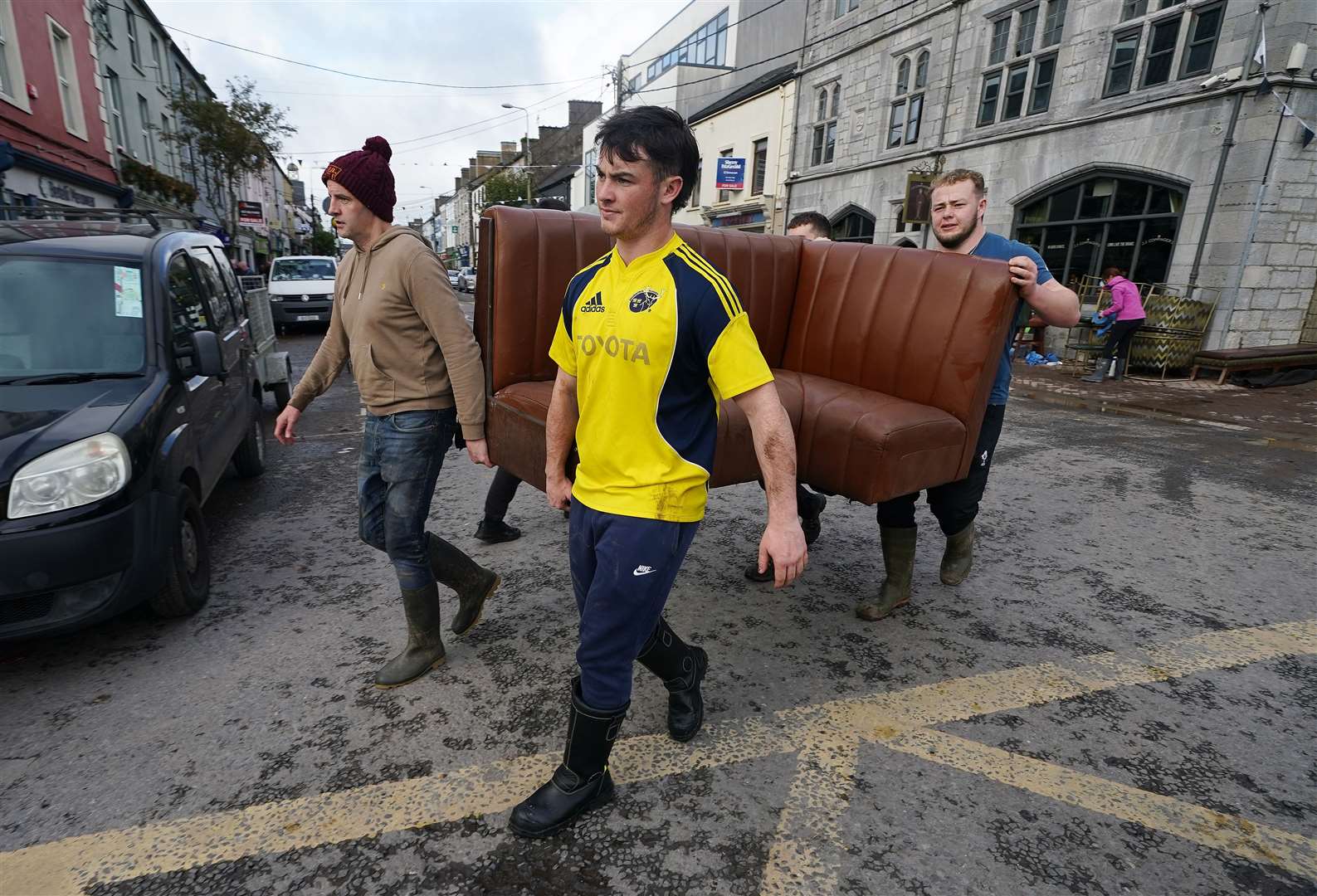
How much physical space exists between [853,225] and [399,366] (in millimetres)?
19948

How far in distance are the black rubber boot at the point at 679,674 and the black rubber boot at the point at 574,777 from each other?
36 cm

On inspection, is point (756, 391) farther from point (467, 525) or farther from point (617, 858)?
point (467, 525)

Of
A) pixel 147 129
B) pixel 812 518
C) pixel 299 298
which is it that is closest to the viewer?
pixel 812 518

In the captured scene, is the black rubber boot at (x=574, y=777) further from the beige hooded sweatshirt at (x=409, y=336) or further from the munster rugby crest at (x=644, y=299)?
the beige hooded sweatshirt at (x=409, y=336)

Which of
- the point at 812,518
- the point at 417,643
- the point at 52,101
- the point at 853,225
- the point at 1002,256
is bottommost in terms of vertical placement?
the point at 417,643

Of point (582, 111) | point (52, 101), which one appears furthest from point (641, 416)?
point (582, 111)

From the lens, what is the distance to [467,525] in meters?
4.55

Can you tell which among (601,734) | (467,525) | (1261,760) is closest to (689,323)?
(601,734)

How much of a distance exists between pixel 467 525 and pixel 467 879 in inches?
113

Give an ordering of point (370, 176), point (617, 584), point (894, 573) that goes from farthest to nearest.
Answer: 1. point (894, 573)
2. point (370, 176)
3. point (617, 584)

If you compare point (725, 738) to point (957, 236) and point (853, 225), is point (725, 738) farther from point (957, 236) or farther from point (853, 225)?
point (853, 225)

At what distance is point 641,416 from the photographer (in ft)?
5.92

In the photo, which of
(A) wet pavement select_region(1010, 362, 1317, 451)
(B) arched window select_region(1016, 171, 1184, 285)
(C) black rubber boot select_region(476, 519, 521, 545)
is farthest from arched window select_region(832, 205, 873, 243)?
(C) black rubber boot select_region(476, 519, 521, 545)

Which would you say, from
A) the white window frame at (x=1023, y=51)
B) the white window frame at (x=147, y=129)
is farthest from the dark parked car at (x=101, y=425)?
the white window frame at (x=147, y=129)
